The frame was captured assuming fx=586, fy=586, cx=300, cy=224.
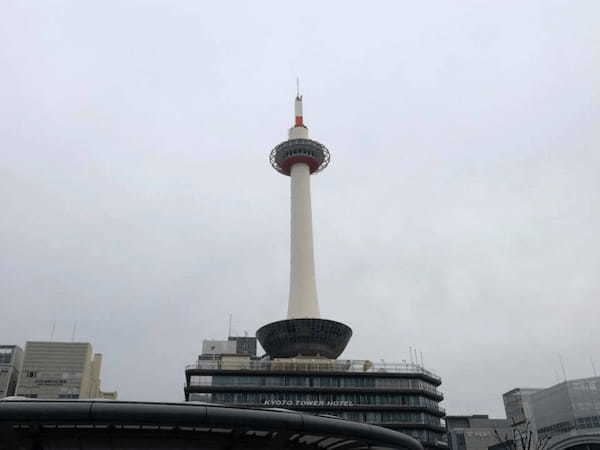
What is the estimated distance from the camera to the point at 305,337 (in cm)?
10394

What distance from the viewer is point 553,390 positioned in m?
127

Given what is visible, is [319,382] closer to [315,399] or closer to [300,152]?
[315,399]

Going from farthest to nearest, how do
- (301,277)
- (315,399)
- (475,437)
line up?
(475,437), (301,277), (315,399)

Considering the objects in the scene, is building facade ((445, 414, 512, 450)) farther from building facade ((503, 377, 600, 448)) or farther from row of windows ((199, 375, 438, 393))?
row of windows ((199, 375, 438, 393))

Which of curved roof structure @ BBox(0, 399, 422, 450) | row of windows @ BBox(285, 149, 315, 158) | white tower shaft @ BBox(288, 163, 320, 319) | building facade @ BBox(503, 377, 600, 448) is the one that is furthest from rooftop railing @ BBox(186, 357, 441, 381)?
curved roof structure @ BBox(0, 399, 422, 450)

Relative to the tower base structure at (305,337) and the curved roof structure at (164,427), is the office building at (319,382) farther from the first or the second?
the curved roof structure at (164,427)

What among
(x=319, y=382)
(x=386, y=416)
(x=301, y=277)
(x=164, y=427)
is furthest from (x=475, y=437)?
(x=164, y=427)

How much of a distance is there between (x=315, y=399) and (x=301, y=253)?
107 feet

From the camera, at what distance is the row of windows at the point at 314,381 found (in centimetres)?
9269

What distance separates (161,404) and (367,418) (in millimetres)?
75734

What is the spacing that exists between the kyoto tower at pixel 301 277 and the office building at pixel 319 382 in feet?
0.63

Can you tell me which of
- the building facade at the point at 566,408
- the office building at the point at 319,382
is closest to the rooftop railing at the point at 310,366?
the office building at the point at 319,382

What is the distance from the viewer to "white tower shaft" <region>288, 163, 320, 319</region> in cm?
10988

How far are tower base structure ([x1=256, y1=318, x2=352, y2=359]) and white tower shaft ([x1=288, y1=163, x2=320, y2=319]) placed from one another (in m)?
4.40
